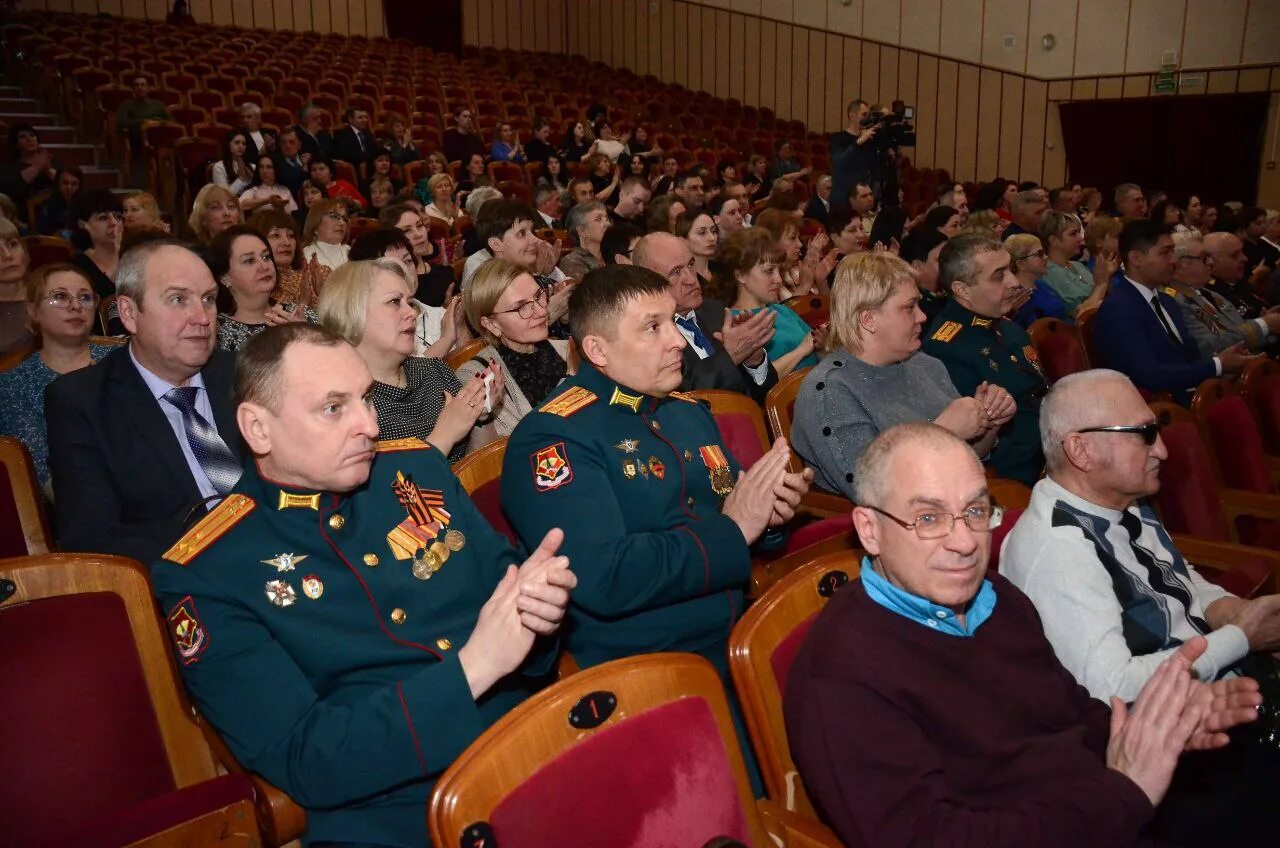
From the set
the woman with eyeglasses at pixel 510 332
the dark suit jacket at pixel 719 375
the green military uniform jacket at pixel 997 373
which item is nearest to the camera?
the woman with eyeglasses at pixel 510 332

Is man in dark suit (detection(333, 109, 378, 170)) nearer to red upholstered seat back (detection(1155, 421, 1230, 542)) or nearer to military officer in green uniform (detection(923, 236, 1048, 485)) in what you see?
military officer in green uniform (detection(923, 236, 1048, 485))

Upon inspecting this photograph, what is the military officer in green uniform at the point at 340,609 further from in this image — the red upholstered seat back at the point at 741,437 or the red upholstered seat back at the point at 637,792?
the red upholstered seat back at the point at 741,437

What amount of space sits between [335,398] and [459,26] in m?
15.5

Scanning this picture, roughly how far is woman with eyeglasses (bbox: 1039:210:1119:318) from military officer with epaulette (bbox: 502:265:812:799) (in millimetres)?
4121

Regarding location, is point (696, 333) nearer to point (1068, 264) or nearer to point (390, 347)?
point (390, 347)

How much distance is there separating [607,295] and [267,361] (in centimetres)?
79

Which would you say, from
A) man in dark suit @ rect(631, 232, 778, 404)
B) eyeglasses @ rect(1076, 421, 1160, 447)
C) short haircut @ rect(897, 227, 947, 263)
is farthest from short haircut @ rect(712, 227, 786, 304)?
eyeglasses @ rect(1076, 421, 1160, 447)

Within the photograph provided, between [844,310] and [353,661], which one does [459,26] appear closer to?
[844,310]

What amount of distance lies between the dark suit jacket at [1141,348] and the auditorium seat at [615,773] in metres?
3.22

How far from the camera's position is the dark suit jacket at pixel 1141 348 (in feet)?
12.8

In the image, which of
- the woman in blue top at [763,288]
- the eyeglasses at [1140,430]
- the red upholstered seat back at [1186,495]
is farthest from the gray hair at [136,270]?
the red upholstered seat back at [1186,495]

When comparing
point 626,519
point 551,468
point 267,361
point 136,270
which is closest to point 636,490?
point 626,519

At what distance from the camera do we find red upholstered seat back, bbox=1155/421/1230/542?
8.87 feet

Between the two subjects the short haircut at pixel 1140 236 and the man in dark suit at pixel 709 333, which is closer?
the man in dark suit at pixel 709 333
